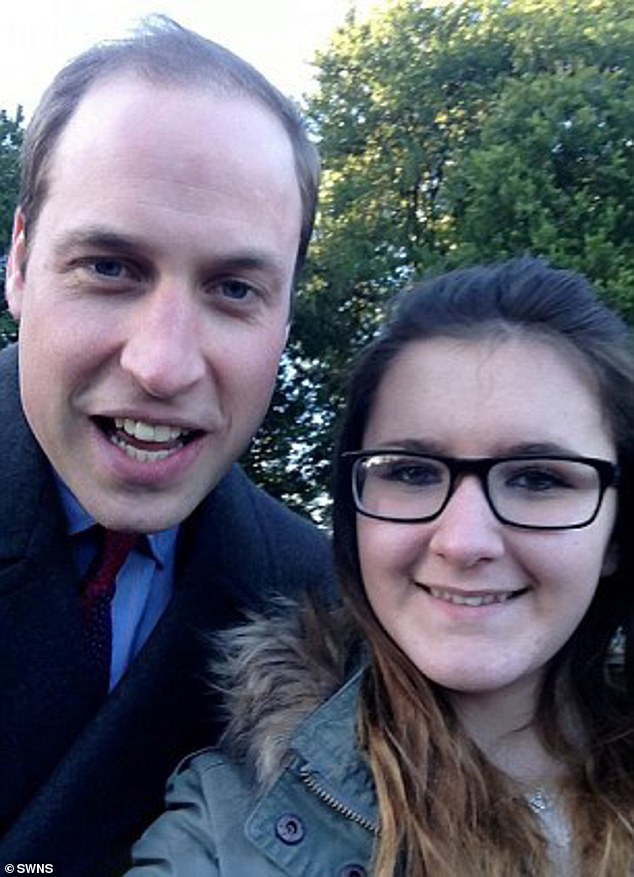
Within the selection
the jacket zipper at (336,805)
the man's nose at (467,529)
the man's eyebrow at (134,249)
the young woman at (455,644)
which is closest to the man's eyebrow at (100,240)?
the man's eyebrow at (134,249)

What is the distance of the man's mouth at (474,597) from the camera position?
177 cm

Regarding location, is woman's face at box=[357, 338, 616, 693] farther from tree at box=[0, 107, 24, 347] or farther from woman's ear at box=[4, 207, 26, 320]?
tree at box=[0, 107, 24, 347]

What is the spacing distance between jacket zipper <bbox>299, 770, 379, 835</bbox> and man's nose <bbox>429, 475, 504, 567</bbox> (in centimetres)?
44

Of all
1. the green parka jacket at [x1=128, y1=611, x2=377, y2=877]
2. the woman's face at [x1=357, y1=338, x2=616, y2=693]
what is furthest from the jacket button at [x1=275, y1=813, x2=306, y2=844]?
the woman's face at [x1=357, y1=338, x2=616, y2=693]

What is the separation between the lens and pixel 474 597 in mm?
1774

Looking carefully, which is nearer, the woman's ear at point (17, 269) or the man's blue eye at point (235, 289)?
the man's blue eye at point (235, 289)

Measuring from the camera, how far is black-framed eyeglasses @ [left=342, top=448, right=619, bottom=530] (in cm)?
179

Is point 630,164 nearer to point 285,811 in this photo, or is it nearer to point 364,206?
point 364,206

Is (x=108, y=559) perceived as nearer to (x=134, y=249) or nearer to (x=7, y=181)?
(x=134, y=249)

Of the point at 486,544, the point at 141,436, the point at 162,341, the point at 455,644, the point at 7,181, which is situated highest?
the point at 7,181

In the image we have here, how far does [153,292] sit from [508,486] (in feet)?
2.28

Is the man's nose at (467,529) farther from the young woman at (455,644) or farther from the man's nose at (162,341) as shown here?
the man's nose at (162,341)

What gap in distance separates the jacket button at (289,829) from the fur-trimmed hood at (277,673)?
2.8 inches

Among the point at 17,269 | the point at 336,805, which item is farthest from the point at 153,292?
the point at 336,805
